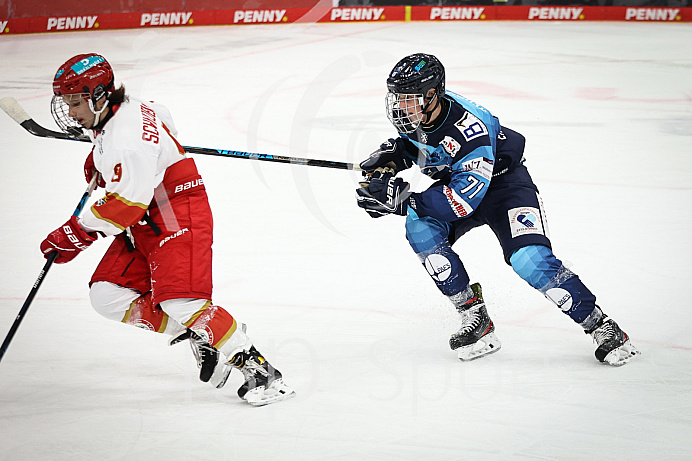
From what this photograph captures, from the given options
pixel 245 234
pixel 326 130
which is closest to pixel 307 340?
pixel 245 234

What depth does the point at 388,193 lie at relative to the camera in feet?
10.6

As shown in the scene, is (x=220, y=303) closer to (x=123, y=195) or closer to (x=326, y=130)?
(x=123, y=195)

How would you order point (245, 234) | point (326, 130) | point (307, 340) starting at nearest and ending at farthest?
point (307, 340), point (245, 234), point (326, 130)

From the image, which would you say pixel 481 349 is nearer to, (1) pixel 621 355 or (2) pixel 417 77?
(1) pixel 621 355

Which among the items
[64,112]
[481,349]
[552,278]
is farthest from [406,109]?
[64,112]

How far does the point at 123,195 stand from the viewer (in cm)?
272

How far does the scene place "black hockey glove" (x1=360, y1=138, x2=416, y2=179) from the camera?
353cm

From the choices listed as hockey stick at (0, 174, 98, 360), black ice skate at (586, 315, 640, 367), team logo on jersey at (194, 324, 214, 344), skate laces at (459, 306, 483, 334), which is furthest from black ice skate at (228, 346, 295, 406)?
black ice skate at (586, 315, 640, 367)

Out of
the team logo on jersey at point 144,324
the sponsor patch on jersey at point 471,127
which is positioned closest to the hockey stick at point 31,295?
the team logo on jersey at point 144,324

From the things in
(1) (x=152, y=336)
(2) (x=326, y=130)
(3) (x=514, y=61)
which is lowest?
(1) (x=152, y=336)

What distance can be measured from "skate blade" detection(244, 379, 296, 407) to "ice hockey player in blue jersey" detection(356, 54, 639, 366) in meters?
0.78

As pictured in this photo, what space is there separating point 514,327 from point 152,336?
164cm

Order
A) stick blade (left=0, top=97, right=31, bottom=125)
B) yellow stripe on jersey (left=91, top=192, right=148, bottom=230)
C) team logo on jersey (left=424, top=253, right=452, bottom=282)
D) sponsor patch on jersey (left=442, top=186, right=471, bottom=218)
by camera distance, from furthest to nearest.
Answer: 1. stick blade (left=0, top=97, right=31, bottom=125)
2. team logo on jersey (left=424, top=253, right=452, bottom=282)
3. sponsor patch on jersey (left=442, top=186, right=471, bottom=218)
4. yellow stripe on jersey (left=91, top=192, right=148, bottom=230)

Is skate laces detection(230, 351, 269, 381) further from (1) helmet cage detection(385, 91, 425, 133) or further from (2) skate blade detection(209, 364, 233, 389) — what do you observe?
(1) helmet cage detection(385, 91, 425, 133)
